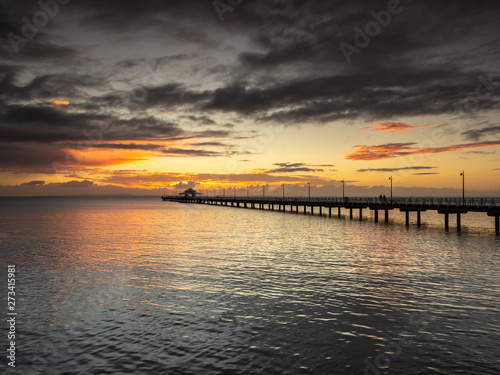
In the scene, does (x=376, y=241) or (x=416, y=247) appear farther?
(x=376, y=241)

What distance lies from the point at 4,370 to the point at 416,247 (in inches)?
1454

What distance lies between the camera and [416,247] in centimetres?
3988

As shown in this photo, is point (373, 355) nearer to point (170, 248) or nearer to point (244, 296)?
point (244, 296)

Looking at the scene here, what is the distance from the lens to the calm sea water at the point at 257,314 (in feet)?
40.1

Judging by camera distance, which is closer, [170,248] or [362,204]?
[170,248]

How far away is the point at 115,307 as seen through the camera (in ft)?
60.2

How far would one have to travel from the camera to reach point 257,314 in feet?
55.9

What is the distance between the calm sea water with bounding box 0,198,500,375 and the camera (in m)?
12.2

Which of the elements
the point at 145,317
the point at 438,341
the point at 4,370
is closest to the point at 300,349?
the point at 438,341

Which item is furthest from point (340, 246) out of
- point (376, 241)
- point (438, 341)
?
point (438, 341)

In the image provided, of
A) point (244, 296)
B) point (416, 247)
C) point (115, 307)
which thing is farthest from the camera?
point (416, 247)

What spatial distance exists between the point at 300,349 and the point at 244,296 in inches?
288

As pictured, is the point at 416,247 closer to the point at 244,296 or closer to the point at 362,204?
the point at 244,296

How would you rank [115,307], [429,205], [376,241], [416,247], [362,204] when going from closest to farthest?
[115,307], [416,247], [376,241], [429,205], [362,204]
